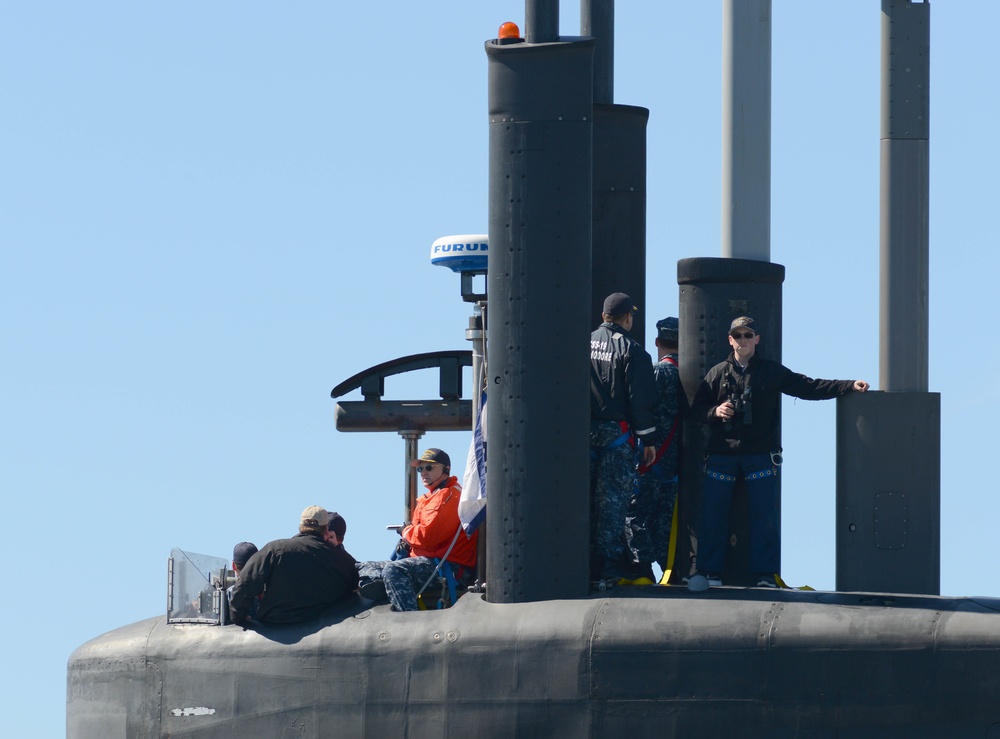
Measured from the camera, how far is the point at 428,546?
1291 cm

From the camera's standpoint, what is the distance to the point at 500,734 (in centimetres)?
1166

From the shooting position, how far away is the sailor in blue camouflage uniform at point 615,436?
12.5 m

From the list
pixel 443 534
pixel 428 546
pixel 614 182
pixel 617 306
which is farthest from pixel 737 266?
pixel 428 546

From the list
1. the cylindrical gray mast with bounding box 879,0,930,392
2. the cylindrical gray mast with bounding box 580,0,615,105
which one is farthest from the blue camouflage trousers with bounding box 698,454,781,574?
the cylindrical gray mast with bounding box 580,0,615,105

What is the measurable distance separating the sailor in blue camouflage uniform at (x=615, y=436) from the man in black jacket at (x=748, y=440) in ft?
1.49

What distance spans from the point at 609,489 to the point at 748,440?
0.98m

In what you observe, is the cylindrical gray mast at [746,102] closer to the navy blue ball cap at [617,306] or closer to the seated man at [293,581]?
the navy blue ball cap at [617,306]

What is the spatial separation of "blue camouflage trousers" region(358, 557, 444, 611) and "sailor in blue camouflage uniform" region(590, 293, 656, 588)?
1.14 metres

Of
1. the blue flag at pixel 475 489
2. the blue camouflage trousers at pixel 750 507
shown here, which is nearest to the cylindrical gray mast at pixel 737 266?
the blue camouflage trousers at pixel 750 507

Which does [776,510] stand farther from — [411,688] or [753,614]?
[411,688]

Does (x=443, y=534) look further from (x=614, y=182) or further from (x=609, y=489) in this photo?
(x=614, y=182)

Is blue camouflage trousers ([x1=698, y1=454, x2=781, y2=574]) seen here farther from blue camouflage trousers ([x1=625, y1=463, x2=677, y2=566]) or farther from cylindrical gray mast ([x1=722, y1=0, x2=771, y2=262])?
cylindrical gray mast ([x1=722, y1=0, x2=771, y2=262])

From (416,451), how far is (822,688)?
5694mm

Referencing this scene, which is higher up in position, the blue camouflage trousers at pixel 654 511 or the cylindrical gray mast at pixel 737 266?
the cylindrical gray mast at pixel 737 266
